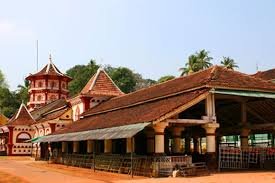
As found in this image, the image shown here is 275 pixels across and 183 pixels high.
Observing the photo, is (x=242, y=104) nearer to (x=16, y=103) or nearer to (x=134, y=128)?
(x=134, y=128)

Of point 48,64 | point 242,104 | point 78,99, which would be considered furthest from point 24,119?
point 242,104

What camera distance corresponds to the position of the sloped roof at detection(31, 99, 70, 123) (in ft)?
136

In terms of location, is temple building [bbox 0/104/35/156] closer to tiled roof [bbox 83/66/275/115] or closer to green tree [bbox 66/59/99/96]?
tiled roof [bbox 83/66/275/115]

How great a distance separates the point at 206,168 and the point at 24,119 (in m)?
31.3

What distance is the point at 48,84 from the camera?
53000 mm

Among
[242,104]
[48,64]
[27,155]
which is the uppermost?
[48,64]

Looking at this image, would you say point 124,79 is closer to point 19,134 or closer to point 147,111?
point 19,134

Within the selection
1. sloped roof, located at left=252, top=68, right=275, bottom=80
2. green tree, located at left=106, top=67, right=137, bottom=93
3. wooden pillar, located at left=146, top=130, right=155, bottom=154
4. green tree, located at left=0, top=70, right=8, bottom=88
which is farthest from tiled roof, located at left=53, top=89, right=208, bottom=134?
green tree, located at left=0, top=70, right=8, bottom=88

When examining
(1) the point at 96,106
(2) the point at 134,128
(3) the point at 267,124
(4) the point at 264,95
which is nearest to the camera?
(2) the point at 134,128

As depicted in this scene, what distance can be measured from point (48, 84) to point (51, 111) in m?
8.44

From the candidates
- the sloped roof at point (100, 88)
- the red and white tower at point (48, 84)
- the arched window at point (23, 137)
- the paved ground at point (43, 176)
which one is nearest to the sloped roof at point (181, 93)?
the paved ground at point (43, 176)

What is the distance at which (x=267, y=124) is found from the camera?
24.7 meters

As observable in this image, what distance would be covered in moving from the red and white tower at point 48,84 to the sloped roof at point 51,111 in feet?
7.84

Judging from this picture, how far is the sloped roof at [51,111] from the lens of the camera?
41.4 metres
